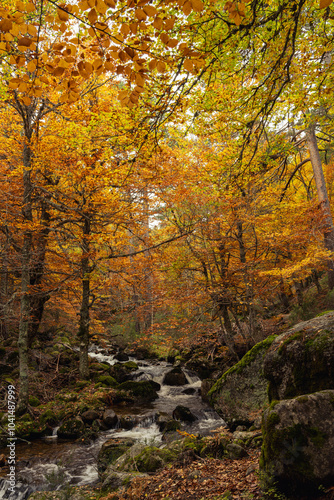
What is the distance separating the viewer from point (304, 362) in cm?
383

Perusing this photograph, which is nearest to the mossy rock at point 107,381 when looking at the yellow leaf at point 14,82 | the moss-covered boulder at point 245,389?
the moss-covered boulder at point 245,389

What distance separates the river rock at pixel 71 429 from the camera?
26.0 ft

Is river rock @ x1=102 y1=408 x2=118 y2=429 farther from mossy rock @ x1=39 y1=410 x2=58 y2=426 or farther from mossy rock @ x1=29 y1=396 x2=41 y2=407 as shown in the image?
mossy rock @ x1=29 y1=396 x2=41 y2=407

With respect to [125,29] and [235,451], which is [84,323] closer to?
[235,451]

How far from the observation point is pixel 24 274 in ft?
28.1

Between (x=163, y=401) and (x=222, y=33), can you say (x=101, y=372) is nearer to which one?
(x=163, y=401)

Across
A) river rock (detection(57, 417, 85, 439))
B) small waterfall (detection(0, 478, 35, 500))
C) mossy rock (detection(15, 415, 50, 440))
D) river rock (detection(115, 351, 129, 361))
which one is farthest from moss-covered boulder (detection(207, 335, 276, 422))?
river rock (detection(115, 351, 129, 361))

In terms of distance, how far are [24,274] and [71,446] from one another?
4.88m

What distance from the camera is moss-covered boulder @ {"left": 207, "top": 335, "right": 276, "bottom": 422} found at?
20.6 feet

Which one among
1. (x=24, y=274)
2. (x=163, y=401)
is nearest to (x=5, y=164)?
(x=24, y=274)

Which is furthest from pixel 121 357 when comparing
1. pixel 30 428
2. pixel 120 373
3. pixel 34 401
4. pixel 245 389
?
pixel 245 389

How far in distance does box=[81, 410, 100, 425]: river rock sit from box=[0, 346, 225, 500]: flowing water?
62 cm

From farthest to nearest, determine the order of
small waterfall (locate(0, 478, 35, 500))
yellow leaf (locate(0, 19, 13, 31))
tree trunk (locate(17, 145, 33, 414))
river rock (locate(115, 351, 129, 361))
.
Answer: river rock (locate(115, 351, 129, 361)) < tree trunk (locate(17, 145, 33, 414)) < small waterfall (locate(0, 478, 35, 500)) < yellow leaf (locate(0, 19, 13, 31))

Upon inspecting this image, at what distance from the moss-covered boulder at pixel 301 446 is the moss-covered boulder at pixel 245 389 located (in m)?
3.22
